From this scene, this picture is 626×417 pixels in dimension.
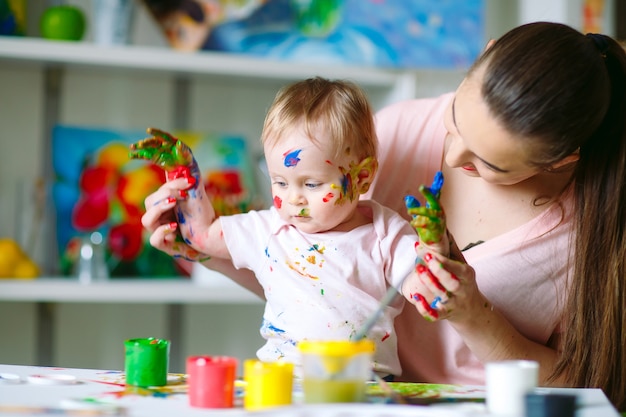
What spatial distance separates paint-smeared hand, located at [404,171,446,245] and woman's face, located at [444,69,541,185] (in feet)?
0.41

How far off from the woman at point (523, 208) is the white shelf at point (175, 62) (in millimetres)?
761

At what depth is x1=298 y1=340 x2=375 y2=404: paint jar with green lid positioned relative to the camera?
93 centimetres

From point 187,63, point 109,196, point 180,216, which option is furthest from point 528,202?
point 109,196

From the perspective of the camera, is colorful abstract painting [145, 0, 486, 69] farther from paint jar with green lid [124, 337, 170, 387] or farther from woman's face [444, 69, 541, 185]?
paint jar with green lid [124, 337, 170, 387]

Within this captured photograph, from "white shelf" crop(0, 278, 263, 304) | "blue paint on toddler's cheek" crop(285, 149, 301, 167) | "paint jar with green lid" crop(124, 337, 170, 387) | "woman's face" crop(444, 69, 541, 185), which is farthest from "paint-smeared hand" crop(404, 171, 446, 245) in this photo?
"white shelf" crop(0, 278, 263, 304)

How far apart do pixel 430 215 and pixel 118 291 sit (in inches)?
53.4

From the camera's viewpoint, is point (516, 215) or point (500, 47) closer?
point (500, 47)

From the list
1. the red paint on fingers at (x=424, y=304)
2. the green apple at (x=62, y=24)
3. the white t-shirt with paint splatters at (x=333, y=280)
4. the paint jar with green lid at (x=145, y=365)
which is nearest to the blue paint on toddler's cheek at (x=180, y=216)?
the white t-shirt with paint splatters at (x=333, y=280)

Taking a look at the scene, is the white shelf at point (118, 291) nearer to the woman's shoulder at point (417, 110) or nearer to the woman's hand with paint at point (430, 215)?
the woman's shoulder at point (417, 110)

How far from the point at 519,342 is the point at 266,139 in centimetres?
53

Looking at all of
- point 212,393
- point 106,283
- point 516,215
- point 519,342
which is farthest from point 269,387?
point 106,283

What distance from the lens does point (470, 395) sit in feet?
3.49

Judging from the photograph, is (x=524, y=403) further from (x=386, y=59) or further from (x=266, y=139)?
(x=386, y=59)

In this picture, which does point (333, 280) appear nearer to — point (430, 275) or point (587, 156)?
point (430, 275)
